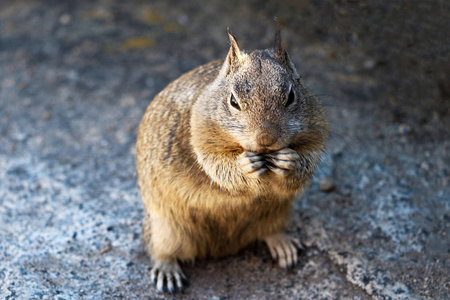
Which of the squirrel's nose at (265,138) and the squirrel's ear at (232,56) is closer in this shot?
the squirrel's nose at (265,138)

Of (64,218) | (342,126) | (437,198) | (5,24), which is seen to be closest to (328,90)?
(342,126)

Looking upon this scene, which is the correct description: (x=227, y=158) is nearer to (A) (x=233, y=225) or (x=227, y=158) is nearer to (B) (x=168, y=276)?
(A) (x=233, y=225)

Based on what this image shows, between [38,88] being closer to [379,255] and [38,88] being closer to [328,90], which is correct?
[328,90]

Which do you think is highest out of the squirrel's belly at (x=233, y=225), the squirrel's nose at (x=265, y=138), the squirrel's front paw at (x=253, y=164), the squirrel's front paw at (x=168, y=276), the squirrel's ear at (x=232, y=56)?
the squirrel's ear at (x=232, y=56)

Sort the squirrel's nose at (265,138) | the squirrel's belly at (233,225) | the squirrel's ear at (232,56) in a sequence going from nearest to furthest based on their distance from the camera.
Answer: the squirrel's nose at (265,138)
the squirrel's ear at (232,56)
the squirrel's belly at (233,225)

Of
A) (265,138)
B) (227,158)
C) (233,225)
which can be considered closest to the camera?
(265,138)

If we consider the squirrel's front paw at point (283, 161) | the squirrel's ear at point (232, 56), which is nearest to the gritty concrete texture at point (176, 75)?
the squirrel's front paw at point (283, 161)

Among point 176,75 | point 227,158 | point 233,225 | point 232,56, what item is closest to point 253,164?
point 227,158

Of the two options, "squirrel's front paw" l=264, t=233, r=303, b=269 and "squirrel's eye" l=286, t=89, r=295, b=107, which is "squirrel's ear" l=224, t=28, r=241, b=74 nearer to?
"squirrel's eye" l=286, t=89, r=295, b=107

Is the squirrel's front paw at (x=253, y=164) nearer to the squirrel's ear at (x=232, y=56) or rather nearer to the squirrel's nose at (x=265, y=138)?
the squirrel's nose at (x=265, y=138)
